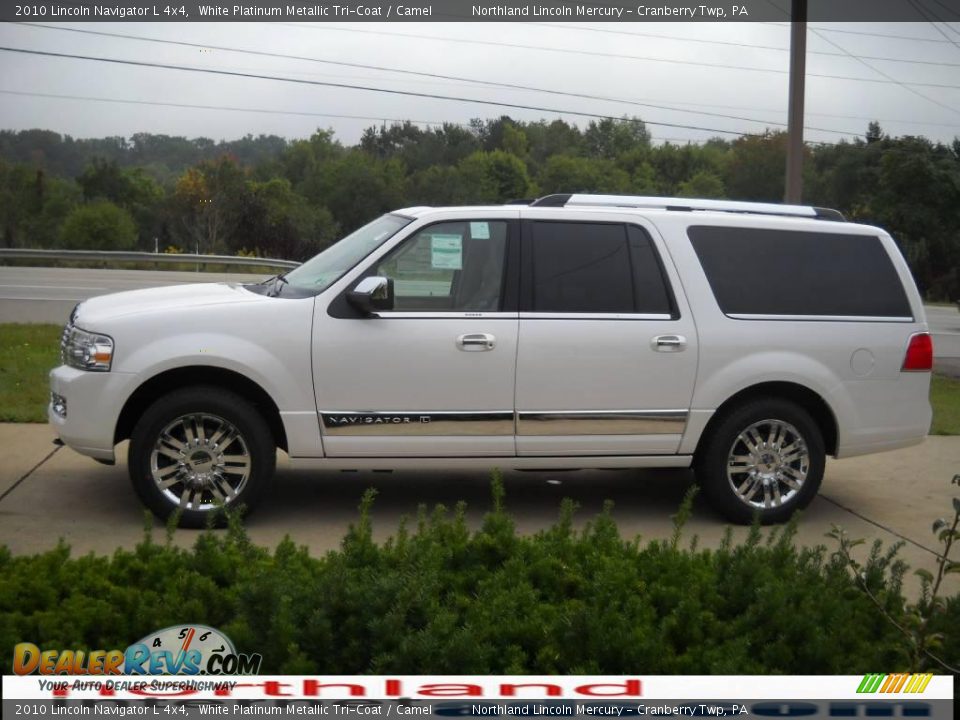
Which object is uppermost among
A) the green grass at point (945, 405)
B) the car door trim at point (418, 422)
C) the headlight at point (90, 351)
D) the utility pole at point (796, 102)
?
the utility pole at point (796, 102)

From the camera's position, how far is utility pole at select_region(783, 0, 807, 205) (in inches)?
589

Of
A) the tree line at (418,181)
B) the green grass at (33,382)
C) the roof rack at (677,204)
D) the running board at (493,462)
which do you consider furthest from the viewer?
the tree line at (418,181)

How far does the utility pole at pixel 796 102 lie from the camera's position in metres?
15.0

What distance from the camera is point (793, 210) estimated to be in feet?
26.5

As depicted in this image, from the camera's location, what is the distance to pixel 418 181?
39969 mm

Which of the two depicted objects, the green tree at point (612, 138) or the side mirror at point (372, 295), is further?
the green tree at point (612, 138)

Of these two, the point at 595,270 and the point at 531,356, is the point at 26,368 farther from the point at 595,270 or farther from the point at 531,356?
the point at 595,270

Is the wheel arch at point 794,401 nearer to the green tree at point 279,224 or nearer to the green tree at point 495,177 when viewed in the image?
the green tree at point 495,177

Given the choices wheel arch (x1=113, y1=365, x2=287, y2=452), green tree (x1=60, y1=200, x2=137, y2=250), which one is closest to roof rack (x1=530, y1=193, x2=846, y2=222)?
wheel arch (x1=113, y1=365, x2=287, y2=452)

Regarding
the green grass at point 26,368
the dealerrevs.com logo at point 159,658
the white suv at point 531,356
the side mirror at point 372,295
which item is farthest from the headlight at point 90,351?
the dealerrevs.com logo at point 159,658

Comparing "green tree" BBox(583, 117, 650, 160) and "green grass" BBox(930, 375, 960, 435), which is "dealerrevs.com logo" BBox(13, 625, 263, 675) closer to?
"green grass" BBox(930, 375, 960, 435)

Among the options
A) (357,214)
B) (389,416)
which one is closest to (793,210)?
(389,416)

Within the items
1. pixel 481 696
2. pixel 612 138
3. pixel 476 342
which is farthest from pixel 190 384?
pixel 612 138

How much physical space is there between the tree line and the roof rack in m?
22.8
